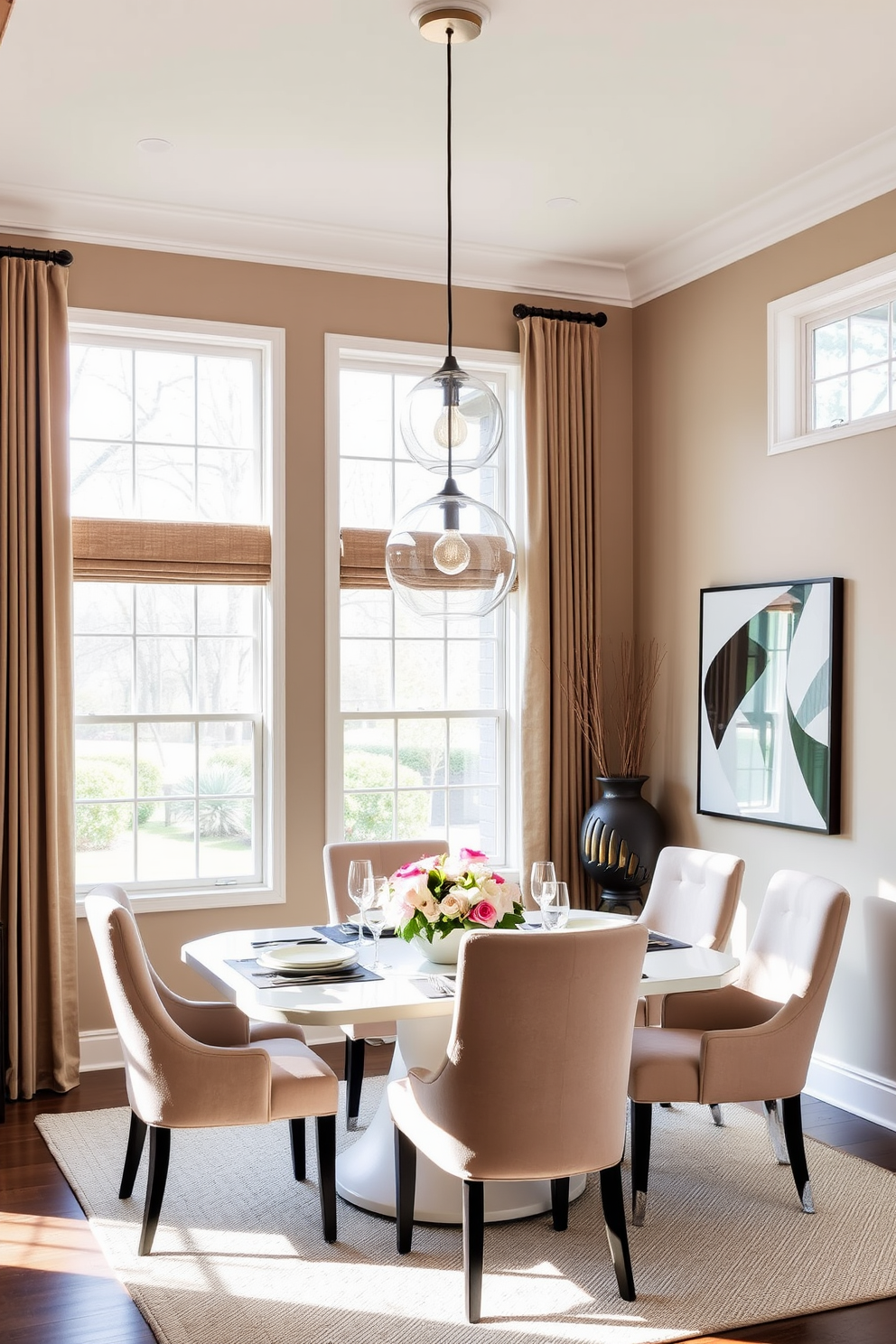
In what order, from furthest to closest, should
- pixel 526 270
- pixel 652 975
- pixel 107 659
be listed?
pixel 526 270 < pixel 107 659 < pixel 652 975

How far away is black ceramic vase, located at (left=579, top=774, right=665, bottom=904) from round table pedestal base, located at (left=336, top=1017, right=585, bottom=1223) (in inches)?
65.6

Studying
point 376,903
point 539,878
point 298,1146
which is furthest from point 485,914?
point 298,1146

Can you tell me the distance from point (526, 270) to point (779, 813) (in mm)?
2550

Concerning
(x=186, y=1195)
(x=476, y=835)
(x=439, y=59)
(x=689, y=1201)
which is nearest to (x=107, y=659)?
(x=476, y=835)

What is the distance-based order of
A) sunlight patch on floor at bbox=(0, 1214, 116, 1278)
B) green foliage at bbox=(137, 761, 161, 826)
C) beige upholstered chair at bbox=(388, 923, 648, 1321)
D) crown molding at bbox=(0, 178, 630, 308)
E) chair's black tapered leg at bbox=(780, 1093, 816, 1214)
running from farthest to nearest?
1. green foliage at bbox=(137, 761, 161, 826)
2. crown molding at bbox=(0, 178, 630, 308)
3. chair's black tapered leg at bbox=(780, 1093, 816, 1214)
4. sunlight patch on floor at bbox=(0, 1214, 116, 1278)
5. beige upholstered chair at bbox=(388, 923, 648, 1321)

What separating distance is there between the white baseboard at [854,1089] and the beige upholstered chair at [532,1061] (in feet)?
5.47

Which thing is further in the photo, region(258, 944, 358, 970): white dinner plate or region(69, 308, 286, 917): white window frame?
region(69, 308, 286, 917): white window frame

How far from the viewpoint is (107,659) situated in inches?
193

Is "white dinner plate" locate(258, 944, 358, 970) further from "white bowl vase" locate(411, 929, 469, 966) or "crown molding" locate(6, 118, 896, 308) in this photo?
"crown molding" locate(6, 118, 896, 308)

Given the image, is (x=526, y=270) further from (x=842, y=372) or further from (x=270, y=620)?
(x=270, y=620)

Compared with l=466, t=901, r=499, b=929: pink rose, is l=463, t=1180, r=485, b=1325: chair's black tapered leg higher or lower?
lower

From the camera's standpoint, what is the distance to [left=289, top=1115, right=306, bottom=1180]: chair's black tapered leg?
142 inches

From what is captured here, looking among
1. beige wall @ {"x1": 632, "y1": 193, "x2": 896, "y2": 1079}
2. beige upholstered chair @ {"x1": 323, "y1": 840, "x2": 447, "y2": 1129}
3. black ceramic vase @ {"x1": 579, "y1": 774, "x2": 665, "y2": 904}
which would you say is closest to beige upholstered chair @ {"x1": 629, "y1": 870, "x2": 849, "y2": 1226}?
beige wall @ {"x1": 632, "y1": 193, "x2": 896, "y2": 1079}

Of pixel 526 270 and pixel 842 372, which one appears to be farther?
pixel 526 270
